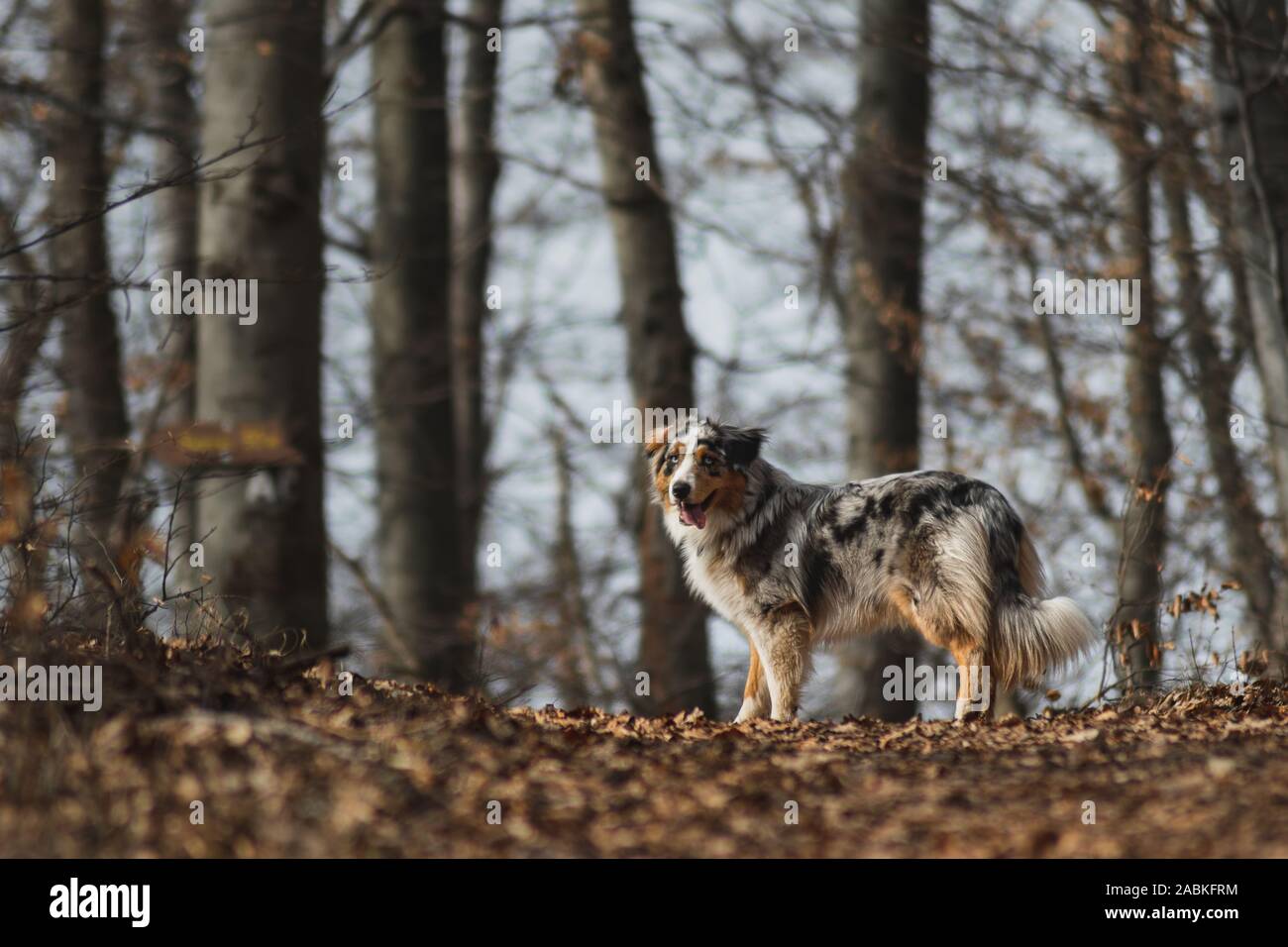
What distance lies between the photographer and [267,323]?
11891mm

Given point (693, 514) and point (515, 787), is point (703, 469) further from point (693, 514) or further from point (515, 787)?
point (515, 787)

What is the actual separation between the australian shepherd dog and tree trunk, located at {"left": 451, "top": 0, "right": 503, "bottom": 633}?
11.5m

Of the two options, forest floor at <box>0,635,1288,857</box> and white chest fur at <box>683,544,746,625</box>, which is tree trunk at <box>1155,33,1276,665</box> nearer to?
white chest fur at <box>683,544,746,625</box>

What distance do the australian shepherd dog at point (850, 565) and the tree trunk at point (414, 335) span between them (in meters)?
9.04

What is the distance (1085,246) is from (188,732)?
43.8ft

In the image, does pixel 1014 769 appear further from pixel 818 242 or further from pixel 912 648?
pixel 818 242

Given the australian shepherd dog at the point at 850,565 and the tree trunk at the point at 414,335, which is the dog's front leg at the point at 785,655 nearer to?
the australian shepherd dog at the point at 850,565

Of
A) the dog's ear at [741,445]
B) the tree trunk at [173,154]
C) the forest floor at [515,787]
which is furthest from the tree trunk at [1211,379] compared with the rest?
Answer: the tree trunk at [173,154]

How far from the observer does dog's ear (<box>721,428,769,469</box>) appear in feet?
29.7

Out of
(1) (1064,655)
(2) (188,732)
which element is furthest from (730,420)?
(2) (188,732)

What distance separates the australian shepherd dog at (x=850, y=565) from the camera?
841 cm

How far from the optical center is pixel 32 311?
6828mm
